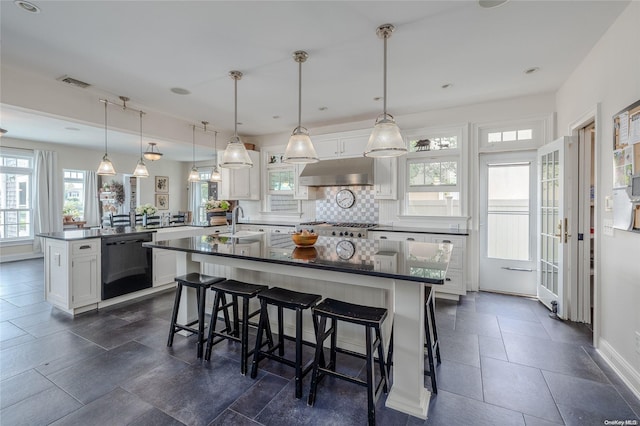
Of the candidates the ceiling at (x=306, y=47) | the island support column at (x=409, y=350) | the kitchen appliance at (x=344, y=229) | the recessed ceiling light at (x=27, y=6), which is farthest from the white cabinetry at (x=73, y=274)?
the island support column at (x=409, y=350)

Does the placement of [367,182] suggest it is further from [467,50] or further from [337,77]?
[467,50]

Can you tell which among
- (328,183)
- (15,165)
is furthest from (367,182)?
(15,165)

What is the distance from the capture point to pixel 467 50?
270 cm

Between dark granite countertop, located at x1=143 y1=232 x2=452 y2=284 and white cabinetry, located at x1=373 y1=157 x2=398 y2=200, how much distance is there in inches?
76.4

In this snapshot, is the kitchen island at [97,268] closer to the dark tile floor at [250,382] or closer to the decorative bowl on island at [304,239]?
the dark tile floor at [250,382]

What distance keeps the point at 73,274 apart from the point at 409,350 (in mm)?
3644

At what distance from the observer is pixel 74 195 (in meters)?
7.86

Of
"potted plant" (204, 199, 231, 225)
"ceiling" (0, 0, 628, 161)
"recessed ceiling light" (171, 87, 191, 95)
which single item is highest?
"recessed ceiling light" (171, 87, 191, 95)

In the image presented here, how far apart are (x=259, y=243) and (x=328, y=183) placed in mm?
2183

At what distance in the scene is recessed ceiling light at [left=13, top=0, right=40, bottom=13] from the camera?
6.62 ft

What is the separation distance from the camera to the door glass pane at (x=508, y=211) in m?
4.02

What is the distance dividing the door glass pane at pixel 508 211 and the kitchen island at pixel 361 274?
218 cm

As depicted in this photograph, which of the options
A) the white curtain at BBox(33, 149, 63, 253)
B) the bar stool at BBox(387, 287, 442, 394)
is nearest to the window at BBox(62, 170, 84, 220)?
the white curtain at BBox(33, 149, 63, 253)

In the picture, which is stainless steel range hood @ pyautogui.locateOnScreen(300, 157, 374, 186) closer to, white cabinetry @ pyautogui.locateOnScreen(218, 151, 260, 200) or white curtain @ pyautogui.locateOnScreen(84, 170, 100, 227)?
white cabinetry @ pyautogui.locateOnScreen(218, 151, 260, 200)
